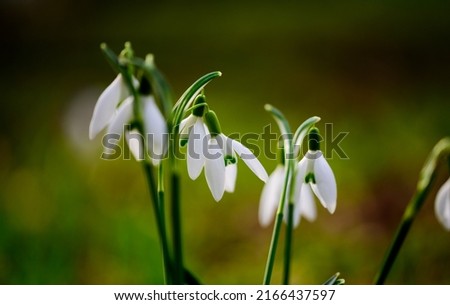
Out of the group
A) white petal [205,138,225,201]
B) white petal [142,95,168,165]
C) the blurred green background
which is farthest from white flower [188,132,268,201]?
the blurred green background

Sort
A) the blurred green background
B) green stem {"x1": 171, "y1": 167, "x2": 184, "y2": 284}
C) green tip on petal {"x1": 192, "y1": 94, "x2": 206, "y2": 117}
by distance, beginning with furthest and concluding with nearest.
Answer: the blurred green background
green tip on petal {"x1": 192, "y1": 94, "x2": 206, "y2": 117}
green stem {"x1": 171, "y1": 167, "x2": 184, "y2": 284}

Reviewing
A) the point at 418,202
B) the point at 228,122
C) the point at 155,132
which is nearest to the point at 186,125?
the point at 155,132

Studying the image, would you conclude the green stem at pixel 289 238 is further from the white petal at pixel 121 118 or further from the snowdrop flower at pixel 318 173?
the white petal at pixel 121 118

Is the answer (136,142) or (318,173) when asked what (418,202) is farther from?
(136,142)

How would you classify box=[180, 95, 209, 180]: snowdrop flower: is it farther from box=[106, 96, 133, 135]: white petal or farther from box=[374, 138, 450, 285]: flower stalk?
box=[374, 138, 450, 285]: flower stalk

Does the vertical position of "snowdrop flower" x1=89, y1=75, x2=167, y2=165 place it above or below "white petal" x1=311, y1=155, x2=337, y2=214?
above
